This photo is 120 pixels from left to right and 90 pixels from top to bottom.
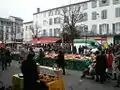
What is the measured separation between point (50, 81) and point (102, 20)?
4677 centimetres

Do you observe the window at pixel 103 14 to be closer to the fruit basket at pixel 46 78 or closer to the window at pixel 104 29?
the window at pixel 104 29

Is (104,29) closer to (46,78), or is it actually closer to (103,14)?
(103,14)

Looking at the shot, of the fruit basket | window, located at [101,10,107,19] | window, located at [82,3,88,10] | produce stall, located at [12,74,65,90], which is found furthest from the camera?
window, located at [82,3,88,10]

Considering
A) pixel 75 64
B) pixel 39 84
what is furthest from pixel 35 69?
pixel 75 64

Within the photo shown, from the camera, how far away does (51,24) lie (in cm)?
7225

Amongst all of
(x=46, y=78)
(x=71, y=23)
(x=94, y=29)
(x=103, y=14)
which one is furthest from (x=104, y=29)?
(x=46, y=78)

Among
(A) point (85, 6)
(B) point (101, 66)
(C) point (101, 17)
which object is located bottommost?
(B) point (101, 66)

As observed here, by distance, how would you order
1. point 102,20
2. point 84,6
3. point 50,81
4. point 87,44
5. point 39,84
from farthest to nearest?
point 84,6, point 102,20, point 87,44, point 50,81, point 39,84

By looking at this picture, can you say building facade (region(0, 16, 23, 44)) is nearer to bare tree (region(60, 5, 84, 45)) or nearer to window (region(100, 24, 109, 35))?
window (region(100, 24, 109, 35))

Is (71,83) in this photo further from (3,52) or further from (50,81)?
(3,52)

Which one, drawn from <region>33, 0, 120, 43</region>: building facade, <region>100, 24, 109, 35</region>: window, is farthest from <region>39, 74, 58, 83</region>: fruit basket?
<region>100, 24, 109, 35</region>: window

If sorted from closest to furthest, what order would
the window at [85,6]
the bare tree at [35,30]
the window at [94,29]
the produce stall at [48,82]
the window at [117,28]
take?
the produce stall at [48,82] → the window at [117,28] → the window at [94,29] → the window at [85,6] → the bare tree at [35,30]

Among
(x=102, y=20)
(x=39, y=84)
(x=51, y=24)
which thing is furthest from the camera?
(x=51, y=24)

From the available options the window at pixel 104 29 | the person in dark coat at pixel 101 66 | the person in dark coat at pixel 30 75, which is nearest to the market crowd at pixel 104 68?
the person in dark coat at pixel 101 66
